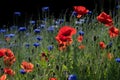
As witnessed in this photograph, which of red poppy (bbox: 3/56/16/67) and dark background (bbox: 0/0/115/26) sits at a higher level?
red poppy (bbox: 3/56/16/67)

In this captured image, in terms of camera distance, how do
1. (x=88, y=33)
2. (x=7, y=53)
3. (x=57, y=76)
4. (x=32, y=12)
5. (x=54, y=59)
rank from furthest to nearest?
(x=32, y=12) → (x=88, y=33) → (x=54, y=59) → (x=57, y=76) → (x=7, y=53)

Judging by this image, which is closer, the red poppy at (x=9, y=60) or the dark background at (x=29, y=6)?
the red poppy at (x=9, y=60)

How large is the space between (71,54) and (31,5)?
22.5 feet

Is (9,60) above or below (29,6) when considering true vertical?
above

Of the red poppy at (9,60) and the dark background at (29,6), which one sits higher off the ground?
the red poppy at (9,60)

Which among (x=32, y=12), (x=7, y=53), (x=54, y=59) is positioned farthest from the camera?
(x=32, y=12)

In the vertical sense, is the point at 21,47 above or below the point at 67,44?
below

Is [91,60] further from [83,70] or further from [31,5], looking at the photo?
[31,5]

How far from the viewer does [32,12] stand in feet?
32.5

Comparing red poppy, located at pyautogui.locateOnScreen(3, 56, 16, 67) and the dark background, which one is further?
the dark background

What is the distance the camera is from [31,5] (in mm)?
10344

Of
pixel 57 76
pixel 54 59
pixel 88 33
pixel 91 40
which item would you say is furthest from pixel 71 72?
pixel 88 33

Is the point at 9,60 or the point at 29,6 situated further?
the point at 29,6

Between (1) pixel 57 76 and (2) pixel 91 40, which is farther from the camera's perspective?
(2) pixel 91 40
